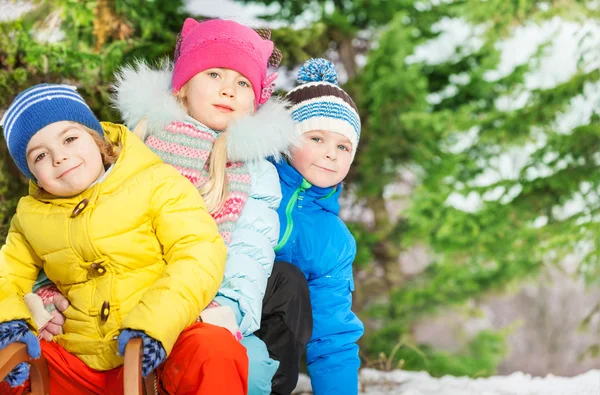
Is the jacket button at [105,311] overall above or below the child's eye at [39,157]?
below

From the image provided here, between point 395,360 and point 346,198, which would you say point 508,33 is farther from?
point 395,360

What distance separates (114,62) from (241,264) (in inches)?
90.7

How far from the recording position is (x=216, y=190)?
7.72ft

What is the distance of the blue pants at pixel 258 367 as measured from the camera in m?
2.12

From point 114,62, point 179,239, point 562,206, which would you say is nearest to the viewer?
point 179,239

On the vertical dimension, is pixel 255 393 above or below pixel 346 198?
below

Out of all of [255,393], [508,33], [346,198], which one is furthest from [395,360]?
[255,393]

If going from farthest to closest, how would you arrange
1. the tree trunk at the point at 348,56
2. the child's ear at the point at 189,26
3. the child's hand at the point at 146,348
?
the tree trunk at the point at 348,56 → the child's ear at the point at 189,26 → the child's hand at the point at 146,348

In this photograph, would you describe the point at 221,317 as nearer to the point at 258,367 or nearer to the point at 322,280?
the point at 258,367

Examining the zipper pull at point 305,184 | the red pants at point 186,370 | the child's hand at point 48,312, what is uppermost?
the zipper pull at point 305,184

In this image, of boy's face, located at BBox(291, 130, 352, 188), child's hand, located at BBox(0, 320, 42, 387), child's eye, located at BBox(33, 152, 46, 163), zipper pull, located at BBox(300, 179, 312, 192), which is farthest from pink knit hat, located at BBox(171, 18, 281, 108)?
child's hand, located at BBox(0, 320, 42, 387)

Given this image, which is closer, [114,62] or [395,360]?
[114,62]

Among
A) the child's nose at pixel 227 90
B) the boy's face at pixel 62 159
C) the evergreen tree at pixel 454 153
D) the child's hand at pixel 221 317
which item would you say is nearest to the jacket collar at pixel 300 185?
the child's nose at pixel 227 90

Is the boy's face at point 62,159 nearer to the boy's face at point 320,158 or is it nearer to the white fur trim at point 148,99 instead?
the white fur trim at point 148,99
